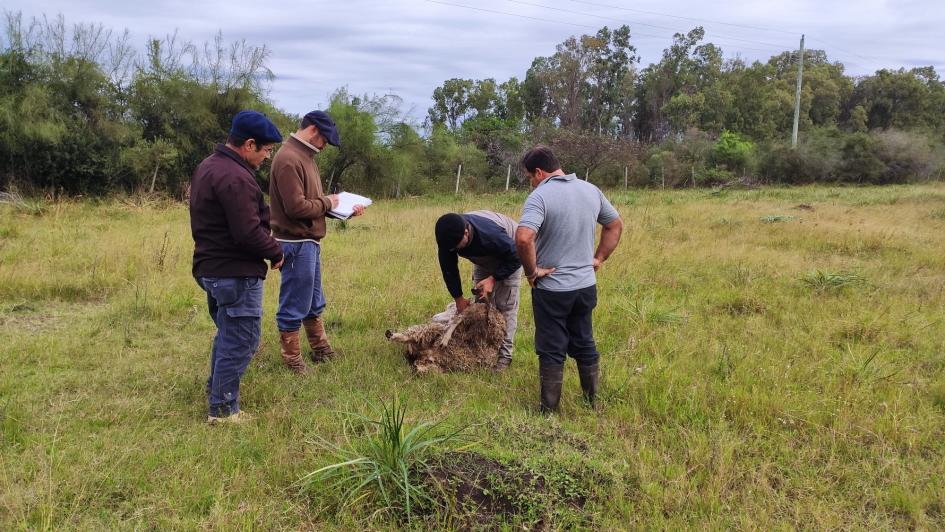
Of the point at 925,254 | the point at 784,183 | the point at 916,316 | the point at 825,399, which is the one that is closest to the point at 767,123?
the point at 784,183

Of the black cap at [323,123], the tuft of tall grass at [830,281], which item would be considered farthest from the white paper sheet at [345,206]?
the tuft of tall grass at [830,281]

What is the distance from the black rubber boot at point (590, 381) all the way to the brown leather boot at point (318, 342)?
80.2 inches

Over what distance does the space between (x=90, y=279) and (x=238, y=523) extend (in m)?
5.36

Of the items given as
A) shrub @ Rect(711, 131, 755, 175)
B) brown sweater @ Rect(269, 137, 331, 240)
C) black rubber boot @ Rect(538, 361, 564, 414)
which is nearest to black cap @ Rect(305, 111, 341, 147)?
brown sweater @ Rect(269, 137, 331, 240)

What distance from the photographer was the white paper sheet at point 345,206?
Answer: 13.5 ft

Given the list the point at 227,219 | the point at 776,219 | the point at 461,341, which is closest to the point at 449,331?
the point at 461,341

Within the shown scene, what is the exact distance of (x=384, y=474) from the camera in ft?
8.82

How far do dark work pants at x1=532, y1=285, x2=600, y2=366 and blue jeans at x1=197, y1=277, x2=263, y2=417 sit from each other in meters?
1.69

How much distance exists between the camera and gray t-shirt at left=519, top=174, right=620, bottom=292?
3.35 m

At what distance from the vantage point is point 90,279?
21.4 feet

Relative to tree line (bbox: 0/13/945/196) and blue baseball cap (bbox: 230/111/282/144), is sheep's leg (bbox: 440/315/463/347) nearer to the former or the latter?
blue baseball cap (bbox: 230/111/282/144)

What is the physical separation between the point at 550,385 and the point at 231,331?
1.94 m

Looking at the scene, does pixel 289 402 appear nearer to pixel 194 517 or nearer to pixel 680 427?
pixel 194 517

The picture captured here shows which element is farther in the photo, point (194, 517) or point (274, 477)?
point (274, 477)
